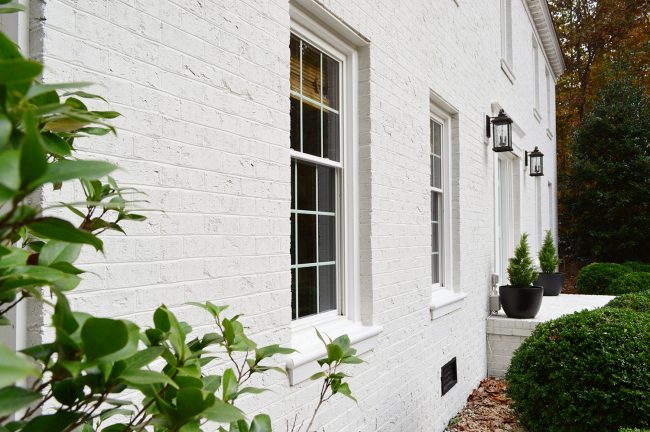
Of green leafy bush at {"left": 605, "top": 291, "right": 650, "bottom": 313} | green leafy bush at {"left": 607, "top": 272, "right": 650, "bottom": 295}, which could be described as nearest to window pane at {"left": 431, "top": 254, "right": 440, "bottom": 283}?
green leafy bush at {"left": 605, "top": 291, "right": 650, "bottom": 313}

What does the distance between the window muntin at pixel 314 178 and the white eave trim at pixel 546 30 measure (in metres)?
9.49

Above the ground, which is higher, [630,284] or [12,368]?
[12,368]

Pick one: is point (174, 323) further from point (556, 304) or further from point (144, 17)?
point (556, 304)

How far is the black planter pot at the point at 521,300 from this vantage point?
7.12 metres

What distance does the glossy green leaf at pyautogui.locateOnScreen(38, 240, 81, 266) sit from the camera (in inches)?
36.2

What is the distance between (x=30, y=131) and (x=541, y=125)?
14990mm

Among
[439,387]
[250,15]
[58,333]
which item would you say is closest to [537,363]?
[439,387]

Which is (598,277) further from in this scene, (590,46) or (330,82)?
(590,46)

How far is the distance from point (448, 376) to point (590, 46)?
22.3m

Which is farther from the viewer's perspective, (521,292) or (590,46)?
(590,46)

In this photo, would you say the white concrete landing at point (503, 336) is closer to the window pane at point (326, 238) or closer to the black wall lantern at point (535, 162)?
the black wall lantern at point (535, 162)

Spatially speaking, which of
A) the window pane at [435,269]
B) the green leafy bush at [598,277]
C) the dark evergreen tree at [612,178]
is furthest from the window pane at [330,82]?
the dark evergreen tree at [612,178]

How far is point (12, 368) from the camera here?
1.78ft

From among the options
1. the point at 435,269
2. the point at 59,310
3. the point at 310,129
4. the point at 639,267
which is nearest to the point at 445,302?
the point at 435,269
